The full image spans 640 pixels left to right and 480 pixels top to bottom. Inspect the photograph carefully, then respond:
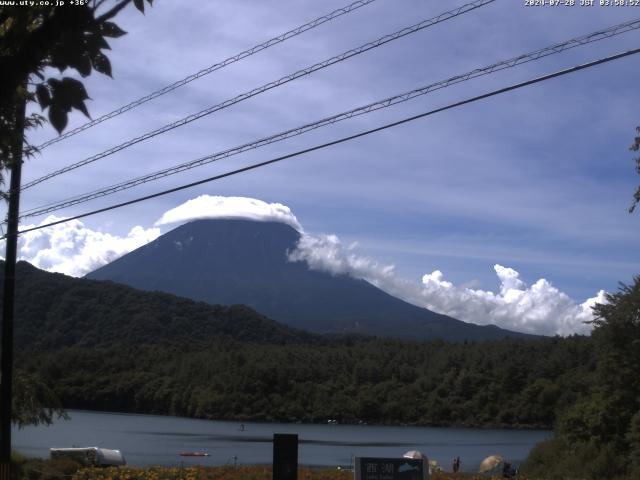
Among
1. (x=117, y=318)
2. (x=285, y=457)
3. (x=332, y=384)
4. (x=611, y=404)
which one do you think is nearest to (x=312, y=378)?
(x=332, y=384)

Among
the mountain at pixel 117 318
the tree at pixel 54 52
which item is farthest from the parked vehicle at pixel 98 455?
the mountain at pixel 117 318

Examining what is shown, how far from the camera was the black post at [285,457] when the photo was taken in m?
11.2

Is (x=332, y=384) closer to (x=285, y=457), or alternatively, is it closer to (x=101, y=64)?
(x=285, y=457)

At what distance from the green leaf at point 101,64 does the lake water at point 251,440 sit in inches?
1779

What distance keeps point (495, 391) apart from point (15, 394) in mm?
95627

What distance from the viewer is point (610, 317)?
1056 inches

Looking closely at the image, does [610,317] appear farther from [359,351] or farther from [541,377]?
[359,351]

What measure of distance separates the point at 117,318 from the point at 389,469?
517 feet

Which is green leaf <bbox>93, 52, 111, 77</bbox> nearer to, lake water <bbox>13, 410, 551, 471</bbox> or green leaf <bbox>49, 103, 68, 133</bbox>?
green leaf <bbox>49, 103, 68, 133</bbox>

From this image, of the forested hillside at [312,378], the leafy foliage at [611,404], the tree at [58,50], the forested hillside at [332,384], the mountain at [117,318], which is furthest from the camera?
the mountain at [117,318]

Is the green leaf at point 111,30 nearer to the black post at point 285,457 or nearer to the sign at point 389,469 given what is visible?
the black post at point 285,457

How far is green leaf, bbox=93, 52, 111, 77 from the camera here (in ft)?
13.3

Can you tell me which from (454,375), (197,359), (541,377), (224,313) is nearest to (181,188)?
(541,377)

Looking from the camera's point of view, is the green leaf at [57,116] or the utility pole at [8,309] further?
the utility pole at [8,309]
